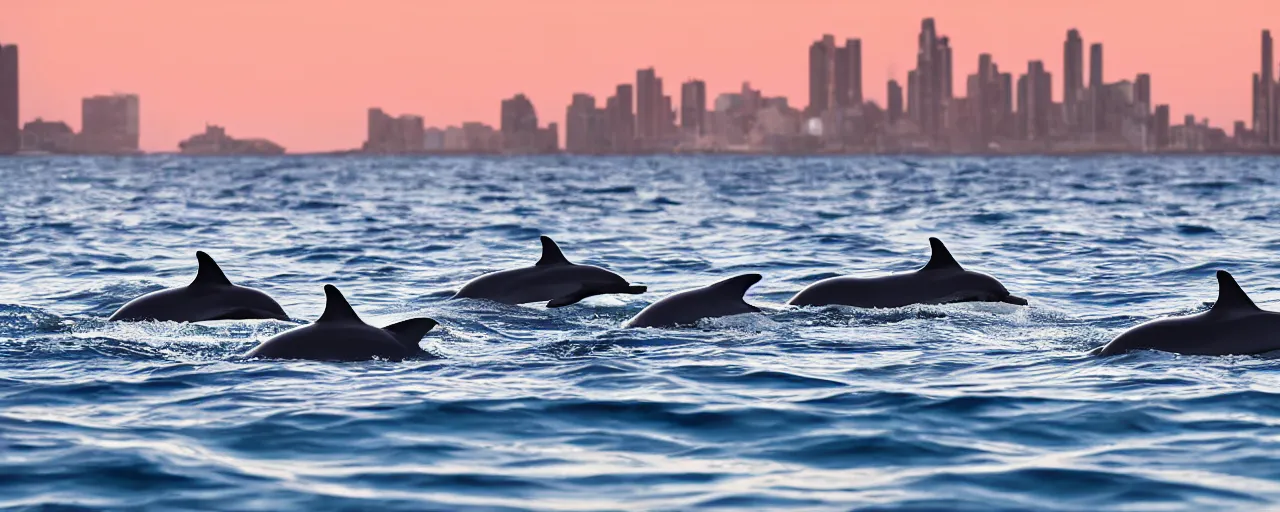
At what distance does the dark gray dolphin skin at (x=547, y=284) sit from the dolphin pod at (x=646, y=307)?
11 millimetres

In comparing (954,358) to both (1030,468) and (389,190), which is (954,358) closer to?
(1030,468)

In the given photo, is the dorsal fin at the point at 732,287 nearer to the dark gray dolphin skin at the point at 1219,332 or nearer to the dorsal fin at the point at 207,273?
the dark gray dolphin skin at the point at 1219,332

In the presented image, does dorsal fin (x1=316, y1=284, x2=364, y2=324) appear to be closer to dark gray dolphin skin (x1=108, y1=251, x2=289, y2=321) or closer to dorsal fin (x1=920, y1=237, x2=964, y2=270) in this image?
dark gray dolphin skin (x1=108, y1=251, x2=289, y2=321)

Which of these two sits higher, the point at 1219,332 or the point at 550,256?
the point at 550,256

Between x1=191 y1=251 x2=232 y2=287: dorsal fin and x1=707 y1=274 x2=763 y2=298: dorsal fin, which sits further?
x1=191 y1=251 x2=232 y2=287: dorsal fin

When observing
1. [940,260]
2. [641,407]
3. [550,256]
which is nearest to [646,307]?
[550,256]

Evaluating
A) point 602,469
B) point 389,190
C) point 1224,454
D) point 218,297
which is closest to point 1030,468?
point 1224,454

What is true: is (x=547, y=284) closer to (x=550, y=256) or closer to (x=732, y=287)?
(x=550, y=256)

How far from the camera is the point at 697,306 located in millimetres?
15930

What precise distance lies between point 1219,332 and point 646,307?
5.44m

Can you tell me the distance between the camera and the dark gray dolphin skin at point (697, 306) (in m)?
15.8

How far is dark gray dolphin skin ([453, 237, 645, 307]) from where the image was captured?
18.6m

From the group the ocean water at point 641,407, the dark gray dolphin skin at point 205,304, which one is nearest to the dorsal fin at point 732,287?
the ocean water at point 641,407

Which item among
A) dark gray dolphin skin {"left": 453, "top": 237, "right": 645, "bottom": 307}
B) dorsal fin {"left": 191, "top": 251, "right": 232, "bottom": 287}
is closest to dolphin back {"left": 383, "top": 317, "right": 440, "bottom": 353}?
dorsal fin {"left": 191, "top": 251, "right": 232, "bottom": 287}
